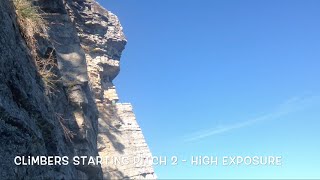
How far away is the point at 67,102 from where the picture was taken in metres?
12.5

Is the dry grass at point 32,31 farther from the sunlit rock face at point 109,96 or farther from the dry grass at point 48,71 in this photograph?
the sunlit rock face at point 109,96

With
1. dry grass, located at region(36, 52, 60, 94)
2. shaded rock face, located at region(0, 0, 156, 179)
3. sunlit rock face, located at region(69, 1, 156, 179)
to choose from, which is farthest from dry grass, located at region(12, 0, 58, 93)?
sunlit rock face, located at region(69, 1, 156, 179)

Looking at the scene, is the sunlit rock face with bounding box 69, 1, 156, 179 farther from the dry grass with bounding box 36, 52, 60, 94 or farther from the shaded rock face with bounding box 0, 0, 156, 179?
the dry grass with bounding box 36, 52, 60, 94

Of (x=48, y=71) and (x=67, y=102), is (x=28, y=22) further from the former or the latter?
(x=67, y=102)

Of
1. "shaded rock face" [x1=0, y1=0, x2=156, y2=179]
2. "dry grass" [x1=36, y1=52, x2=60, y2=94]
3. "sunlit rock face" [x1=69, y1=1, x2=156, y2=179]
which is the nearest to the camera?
"shaded rock face" [x1=0, y1=0, x2=156, y2=179]

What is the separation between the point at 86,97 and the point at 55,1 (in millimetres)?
4151

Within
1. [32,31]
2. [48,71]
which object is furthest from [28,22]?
[48,71]

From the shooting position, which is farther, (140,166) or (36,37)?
(140,166)

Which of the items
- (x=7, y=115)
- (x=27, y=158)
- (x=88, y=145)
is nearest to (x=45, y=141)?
(x=27, y=158)

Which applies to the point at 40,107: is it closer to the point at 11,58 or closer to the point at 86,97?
the point at 11,58

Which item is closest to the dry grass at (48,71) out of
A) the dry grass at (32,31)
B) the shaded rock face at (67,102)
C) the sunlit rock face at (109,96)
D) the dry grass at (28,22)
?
the dry grass at (32,31)

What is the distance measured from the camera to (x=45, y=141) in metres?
9.07

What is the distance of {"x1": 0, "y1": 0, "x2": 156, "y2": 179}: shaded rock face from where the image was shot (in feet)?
23.2

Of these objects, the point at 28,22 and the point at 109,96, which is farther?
the point at 109,96
